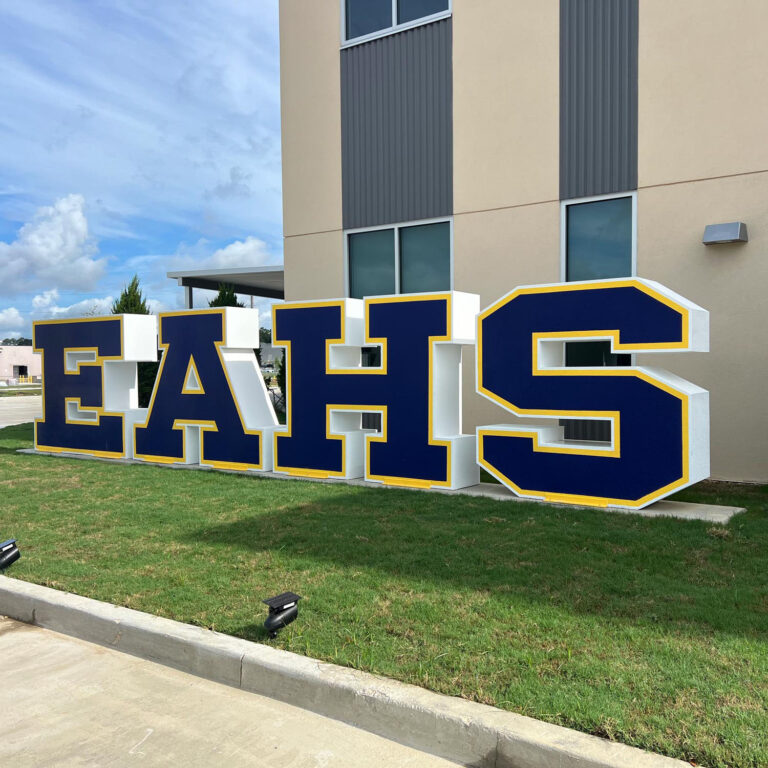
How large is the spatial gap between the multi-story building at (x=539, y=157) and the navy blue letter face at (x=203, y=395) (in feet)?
8.80

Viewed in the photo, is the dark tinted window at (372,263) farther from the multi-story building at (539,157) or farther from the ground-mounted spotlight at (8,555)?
the ground-mounted spotlight at (8,555)

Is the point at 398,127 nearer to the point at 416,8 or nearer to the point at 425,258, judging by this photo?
the point at 416,8

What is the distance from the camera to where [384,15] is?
13.4 meters

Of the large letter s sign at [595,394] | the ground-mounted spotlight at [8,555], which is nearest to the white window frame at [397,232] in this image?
the large letter s sign at [595,394]

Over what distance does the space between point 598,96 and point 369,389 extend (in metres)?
5.60

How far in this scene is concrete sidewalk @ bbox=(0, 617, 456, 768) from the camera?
3.77 m

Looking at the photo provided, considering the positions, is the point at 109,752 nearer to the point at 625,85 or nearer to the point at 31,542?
the point at 31,542

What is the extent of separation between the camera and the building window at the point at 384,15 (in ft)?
42.1

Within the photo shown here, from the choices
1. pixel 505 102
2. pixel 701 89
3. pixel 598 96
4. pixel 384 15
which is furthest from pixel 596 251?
pixel 384 15

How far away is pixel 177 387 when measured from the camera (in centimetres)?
1251

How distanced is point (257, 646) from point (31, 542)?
12.4 ft

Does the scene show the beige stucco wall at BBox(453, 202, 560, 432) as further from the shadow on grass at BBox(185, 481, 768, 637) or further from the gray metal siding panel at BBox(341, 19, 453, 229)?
the shadow on grass at BBox(185, 481, 768, 637)

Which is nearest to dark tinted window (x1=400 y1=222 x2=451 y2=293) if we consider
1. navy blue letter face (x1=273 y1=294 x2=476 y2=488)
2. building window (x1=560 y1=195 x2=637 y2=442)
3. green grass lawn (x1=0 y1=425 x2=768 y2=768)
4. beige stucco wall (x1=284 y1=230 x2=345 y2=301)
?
beige stucco wall (x1=284 y1=230 x2=345 y2=301)

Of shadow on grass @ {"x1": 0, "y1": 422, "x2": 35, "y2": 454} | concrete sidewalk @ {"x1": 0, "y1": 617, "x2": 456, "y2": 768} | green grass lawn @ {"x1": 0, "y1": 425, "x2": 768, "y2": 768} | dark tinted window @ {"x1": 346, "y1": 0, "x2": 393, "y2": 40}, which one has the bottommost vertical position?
concrete sidewalk @ {"x1": 0, "y1": 617, "x2": 456, "y2": 768}
